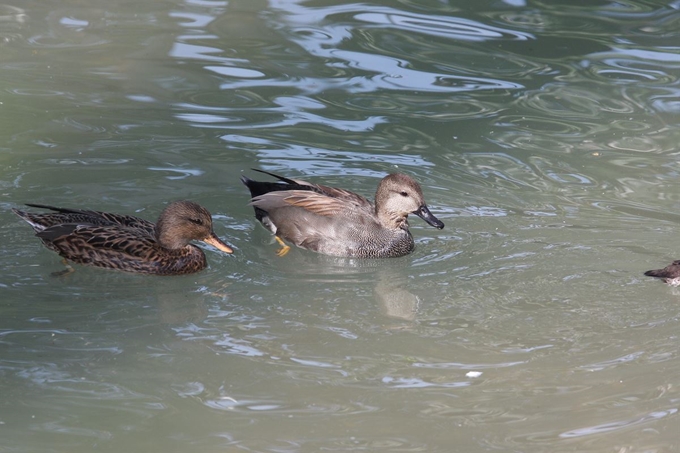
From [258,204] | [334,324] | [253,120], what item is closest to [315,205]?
[258,204]

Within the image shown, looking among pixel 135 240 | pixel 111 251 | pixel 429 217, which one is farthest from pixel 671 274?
pixel 111 251

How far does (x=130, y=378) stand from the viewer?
21.3 ft

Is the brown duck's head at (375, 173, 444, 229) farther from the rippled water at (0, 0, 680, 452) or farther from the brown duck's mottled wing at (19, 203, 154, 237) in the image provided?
the brown duck's mottled wing at (19, 203, 154, 237)

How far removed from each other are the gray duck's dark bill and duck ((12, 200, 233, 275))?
1.58 meters

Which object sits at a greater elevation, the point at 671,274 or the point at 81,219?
the point at 671,274

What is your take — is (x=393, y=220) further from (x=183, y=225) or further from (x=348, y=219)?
(x=183, y=225)

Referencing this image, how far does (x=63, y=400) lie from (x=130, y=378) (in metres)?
0.44

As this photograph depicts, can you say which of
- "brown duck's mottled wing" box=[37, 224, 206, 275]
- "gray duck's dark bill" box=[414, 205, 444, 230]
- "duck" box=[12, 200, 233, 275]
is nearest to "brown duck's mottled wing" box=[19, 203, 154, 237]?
"duck" box=[12, 200, 233, 275]

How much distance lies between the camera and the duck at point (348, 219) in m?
8.95

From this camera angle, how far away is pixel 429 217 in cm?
893

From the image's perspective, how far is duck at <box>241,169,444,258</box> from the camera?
8.95 m

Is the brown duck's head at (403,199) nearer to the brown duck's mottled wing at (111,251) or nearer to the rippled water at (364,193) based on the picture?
the rippled water at (364,193)

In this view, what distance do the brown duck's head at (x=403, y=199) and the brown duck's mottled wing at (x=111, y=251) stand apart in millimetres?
1742

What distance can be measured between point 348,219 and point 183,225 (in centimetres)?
141
